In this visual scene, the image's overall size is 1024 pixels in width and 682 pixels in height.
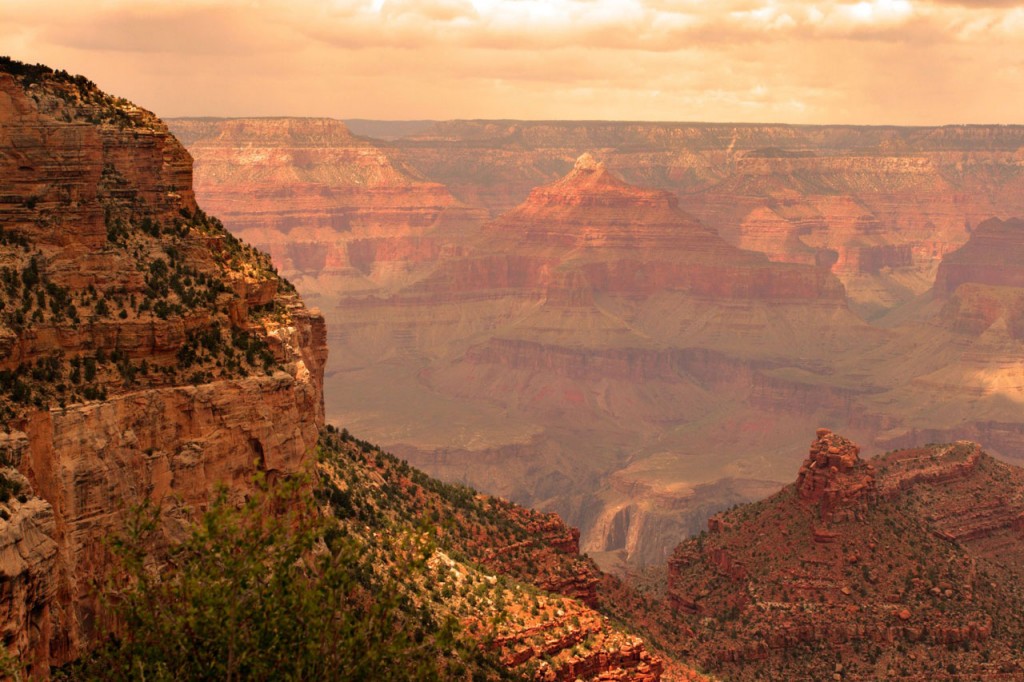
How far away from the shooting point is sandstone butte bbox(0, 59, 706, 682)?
29781mm

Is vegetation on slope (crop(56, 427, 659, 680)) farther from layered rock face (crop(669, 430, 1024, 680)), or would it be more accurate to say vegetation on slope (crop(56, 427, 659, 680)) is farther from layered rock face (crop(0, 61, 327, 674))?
layered rock face (crop(669, 430, 1024, 680))

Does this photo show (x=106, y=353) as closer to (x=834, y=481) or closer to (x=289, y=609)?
(x=289, y=609)

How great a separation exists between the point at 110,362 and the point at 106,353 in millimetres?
287

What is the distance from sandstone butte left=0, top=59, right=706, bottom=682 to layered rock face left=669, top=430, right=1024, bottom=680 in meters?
32.1

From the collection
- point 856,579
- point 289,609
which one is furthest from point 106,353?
point 856,579

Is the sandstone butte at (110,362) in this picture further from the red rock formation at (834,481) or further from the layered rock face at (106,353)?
the red rock formation at (834,481)

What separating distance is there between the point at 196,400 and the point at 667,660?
29700 mm

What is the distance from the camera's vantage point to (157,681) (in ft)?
93.9

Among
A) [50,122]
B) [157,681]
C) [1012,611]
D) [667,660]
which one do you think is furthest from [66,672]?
[1012,611]

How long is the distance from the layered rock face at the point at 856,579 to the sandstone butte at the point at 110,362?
105ft

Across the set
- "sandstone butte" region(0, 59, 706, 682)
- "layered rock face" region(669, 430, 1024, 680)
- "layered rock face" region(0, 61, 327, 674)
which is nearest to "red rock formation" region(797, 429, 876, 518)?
"layered rock face" region(669, 430, 1024, 680)

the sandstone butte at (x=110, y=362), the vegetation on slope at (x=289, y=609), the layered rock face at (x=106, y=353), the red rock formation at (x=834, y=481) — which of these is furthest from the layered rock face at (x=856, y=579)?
the layered rock face at (x=106, y=353)

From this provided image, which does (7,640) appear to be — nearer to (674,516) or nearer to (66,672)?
(66,672)

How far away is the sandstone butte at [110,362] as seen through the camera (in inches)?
1172
